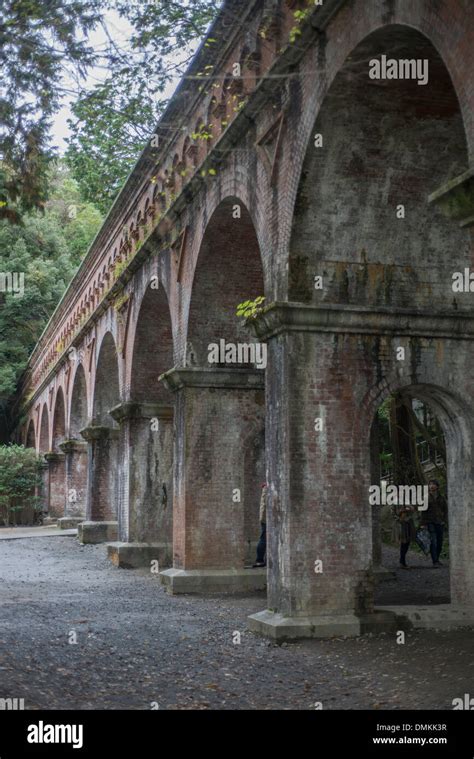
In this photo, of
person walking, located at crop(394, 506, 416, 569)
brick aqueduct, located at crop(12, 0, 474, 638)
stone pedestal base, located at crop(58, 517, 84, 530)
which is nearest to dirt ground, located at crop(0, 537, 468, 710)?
brick aqueduct, located at crop(12, 0, 474, 638)

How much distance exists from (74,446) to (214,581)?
16.6 m

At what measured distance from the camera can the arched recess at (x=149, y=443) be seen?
60.0 ft

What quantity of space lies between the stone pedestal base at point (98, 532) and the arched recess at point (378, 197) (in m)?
15.5

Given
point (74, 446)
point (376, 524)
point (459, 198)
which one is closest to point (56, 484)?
point (74, 446)

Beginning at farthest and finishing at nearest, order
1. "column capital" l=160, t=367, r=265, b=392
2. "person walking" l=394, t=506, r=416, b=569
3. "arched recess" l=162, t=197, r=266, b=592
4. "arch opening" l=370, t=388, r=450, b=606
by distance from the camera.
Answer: "person walking" l=394, t=506, r=416, b=569 → "column capital" l=160, t=367, r=265, b=392 → "arched recess" l=162, t=197, r=266, b=592 → "arch opening" l=370, t=388, r=450, b=606

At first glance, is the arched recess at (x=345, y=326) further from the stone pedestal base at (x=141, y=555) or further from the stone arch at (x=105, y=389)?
the stone arch at (x=105, y=389)

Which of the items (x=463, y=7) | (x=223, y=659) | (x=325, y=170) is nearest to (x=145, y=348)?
(x=325, y=170)

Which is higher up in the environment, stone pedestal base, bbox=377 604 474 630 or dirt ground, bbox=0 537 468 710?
stone pedestal base, bbox=377 604 474 630

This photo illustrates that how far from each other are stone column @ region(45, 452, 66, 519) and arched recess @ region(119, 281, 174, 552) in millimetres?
15723

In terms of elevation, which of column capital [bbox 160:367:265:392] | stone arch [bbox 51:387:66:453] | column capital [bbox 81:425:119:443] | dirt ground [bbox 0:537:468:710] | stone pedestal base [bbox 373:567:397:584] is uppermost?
stone arch [bbox 51:387:66:453]

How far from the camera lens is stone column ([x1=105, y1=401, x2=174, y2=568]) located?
18.3m

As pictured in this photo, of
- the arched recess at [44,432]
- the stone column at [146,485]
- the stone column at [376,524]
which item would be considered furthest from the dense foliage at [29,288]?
the stone column at [376,524]

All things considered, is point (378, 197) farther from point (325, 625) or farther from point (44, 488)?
point (44, 488)

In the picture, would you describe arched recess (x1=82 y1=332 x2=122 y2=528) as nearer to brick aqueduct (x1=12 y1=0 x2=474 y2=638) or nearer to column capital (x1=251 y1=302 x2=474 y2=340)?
brick aqueduct (x1=12 y1=0 x2=474 y2=638)
